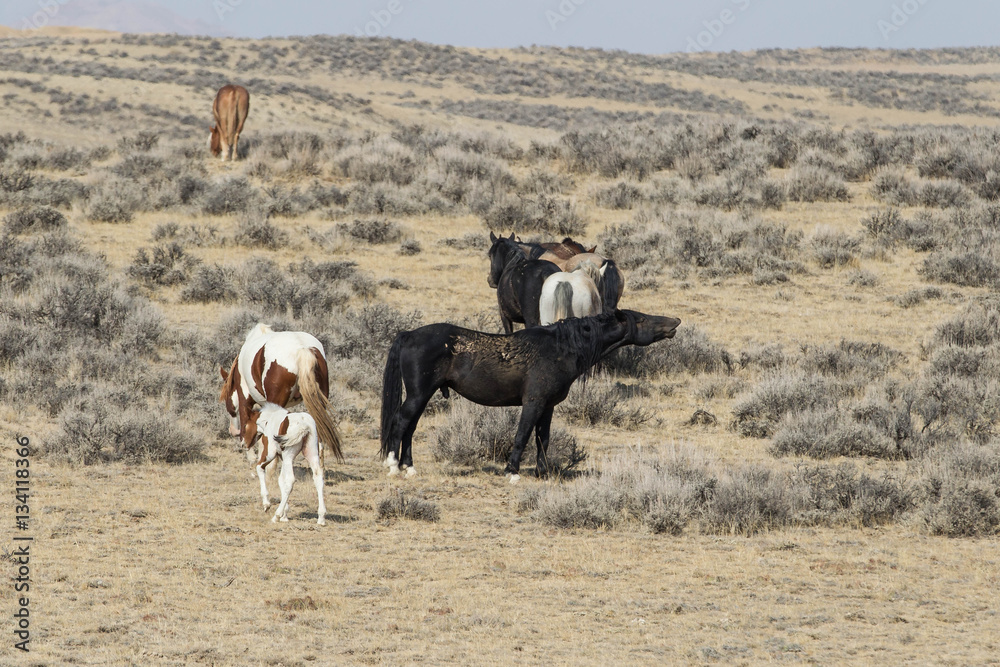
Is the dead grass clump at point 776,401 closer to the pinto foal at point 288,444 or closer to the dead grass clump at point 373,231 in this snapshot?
the pinto foal at point 288,444

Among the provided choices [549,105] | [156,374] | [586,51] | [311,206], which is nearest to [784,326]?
[156,374]

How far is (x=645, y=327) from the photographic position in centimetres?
948

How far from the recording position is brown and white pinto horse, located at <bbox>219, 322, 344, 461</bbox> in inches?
312

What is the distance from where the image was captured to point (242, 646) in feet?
17.5

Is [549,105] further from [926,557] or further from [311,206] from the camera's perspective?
[926,557]

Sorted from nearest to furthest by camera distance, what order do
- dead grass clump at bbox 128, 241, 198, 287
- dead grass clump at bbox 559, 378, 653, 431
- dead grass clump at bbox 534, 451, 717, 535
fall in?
dead grass clump at bbox 534, 451, 717, 535 → dead grass clump at bbox 559, 378, 653, 431 → dead grass clump at bbox 128, 241, 198, 287

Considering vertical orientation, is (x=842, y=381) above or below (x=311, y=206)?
below

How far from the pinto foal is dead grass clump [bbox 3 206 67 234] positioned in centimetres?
1309

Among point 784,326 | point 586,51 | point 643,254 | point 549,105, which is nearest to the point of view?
point 784,326

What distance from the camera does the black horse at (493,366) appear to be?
8.88 m

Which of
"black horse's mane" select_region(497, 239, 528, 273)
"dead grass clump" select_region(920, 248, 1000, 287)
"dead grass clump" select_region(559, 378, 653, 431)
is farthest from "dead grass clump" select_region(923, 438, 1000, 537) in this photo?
"dead grass clump" select_region(920, 248, 1000, 287)

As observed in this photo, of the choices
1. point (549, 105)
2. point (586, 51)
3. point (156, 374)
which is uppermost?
point (586, 51)

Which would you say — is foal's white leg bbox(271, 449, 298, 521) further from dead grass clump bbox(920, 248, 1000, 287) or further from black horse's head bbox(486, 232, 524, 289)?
dead grass clump bbox(920, 248, 1000, 287)

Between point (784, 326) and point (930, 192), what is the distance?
8902mm
